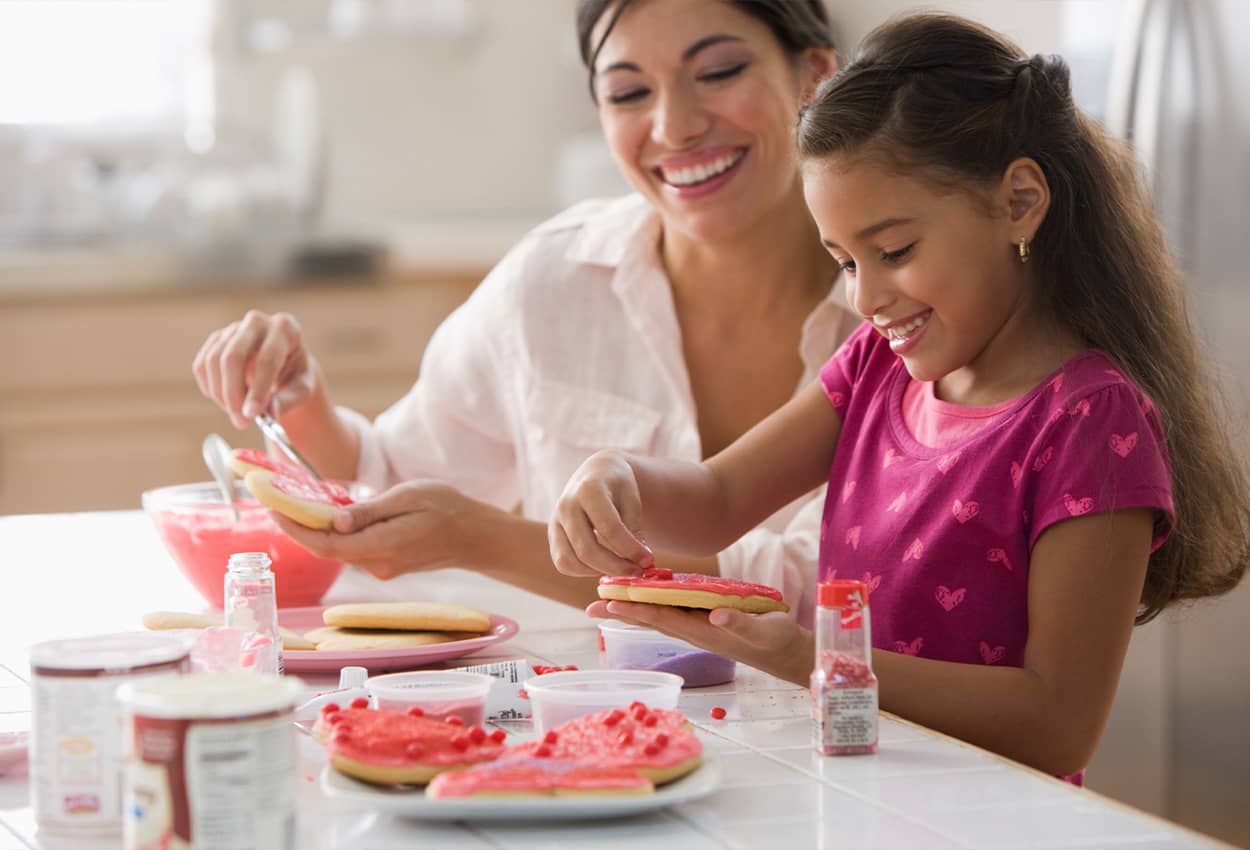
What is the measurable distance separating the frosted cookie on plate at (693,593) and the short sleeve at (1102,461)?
28 centimetres

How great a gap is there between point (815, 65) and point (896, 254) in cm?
72

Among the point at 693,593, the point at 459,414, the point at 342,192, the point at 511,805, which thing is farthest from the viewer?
the point at 342,192

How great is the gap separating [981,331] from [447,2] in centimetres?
347

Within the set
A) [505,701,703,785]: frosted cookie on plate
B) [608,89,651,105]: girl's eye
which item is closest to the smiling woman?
[608,89,651,105]: girl's eye

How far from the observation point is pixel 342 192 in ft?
15.4

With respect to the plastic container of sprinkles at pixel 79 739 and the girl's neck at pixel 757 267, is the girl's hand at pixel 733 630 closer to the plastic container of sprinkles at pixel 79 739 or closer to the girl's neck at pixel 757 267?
the plastic container of sprinkles at pixel 79 739

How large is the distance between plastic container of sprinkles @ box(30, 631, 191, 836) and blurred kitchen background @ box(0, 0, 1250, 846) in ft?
6.02

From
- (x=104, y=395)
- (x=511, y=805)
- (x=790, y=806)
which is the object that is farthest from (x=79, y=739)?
(x=104, y=395)

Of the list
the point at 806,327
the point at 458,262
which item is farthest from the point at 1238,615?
the point at 458,262

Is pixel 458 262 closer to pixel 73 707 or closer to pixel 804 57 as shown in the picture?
pixel 804 57

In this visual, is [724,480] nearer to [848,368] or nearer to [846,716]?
[848,368]

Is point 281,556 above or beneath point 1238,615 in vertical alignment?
above

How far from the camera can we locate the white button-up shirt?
213cm

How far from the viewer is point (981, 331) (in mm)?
1491
